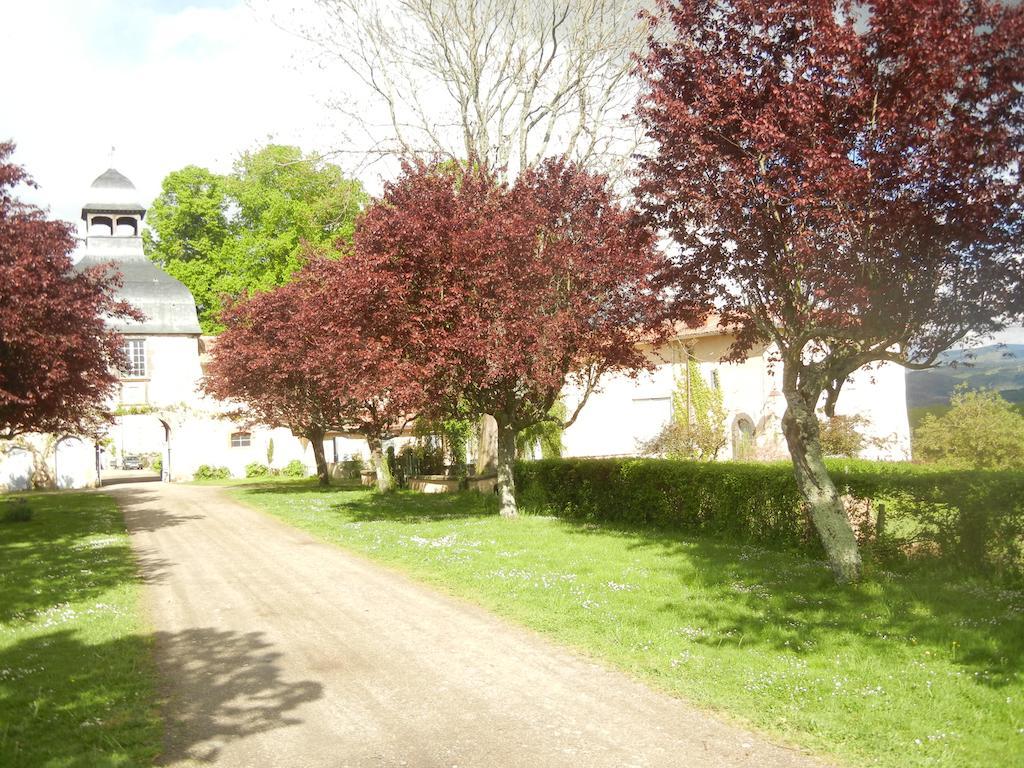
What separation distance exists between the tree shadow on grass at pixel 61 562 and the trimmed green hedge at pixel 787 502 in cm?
832

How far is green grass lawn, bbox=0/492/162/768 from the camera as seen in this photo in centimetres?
508

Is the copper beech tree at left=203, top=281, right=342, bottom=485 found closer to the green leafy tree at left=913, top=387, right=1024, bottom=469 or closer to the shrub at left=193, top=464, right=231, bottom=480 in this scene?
the shrub at left=193, top=464, right=231, bottom=480

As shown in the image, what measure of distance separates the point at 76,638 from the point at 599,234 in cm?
1110

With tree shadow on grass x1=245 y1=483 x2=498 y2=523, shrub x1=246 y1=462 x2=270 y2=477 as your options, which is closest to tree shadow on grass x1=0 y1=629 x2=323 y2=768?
tree shadow on grass x1=245 y1=483 x2=498 y2=523

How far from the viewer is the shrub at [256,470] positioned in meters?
39.1

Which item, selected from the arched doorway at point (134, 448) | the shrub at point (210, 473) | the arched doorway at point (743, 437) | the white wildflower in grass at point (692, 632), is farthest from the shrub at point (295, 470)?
the white wildflower in grass at point (692, 632)

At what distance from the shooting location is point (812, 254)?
8.70m

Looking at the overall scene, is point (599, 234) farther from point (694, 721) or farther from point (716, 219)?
point (694, 721)

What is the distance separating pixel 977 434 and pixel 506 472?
48.1 feet

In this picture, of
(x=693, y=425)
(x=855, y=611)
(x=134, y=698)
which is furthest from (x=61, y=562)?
(x=693, y=425)

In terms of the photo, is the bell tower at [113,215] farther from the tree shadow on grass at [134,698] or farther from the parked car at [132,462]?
the tree shadow on grass at [134,698]

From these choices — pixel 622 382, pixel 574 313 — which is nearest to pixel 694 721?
pixel 574 313

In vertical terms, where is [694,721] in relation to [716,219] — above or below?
below

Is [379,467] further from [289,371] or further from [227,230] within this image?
[227,230]
